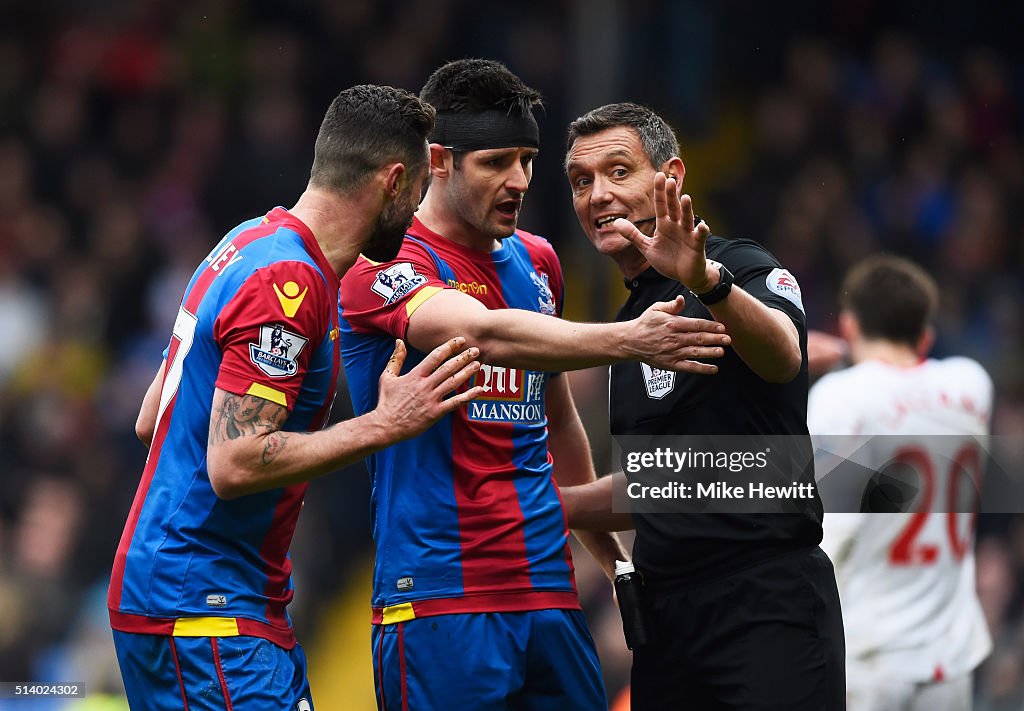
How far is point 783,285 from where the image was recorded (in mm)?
3604

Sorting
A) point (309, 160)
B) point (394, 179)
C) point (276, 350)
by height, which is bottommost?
point (276, 350)

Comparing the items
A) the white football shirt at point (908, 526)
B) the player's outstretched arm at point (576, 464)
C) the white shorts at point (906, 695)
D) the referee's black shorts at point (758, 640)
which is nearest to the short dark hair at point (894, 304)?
the white football shirt at point (908, 526)

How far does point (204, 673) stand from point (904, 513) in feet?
9.98

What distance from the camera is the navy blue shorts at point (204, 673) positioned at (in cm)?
322

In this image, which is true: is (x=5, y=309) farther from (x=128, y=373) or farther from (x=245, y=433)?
(x=245, y=433)

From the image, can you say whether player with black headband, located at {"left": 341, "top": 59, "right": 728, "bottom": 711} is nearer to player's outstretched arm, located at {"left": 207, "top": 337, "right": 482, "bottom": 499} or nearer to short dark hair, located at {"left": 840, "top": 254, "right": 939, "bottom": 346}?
player's outstretched arm, located at {"left": 207, "top": 337, "right": 482, "bottom": 499}

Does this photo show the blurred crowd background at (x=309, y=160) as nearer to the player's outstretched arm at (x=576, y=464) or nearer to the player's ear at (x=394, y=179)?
the player's outstretched arm at (x=576, y=464)

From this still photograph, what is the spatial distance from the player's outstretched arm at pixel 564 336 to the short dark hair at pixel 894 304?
Result: 6.87ft

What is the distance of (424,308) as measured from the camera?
3562mm

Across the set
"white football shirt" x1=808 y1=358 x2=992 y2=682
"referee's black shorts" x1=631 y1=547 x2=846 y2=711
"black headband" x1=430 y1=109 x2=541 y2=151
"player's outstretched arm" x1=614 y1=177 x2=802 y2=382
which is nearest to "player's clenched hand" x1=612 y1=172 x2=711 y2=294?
"player's outstretched arm" x1=614 y1=177 x2=802 y2=382

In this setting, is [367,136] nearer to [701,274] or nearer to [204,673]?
[701,274]

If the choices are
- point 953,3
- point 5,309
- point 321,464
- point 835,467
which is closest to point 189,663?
point 321,464

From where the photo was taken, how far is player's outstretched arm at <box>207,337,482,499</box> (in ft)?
10.3

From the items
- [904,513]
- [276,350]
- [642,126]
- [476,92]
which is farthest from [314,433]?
[904,513]
